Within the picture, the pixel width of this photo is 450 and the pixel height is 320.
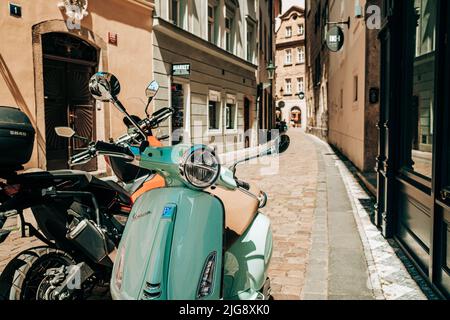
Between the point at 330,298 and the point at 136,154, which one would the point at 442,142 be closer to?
the point at 330,298

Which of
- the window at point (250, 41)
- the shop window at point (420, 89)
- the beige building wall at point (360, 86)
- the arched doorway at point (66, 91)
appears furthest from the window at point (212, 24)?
the shop window at point (420, 89)

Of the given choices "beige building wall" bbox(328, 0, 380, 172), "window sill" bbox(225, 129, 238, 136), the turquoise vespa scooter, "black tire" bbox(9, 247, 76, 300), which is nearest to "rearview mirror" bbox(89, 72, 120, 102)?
the turquoise vespa scooter

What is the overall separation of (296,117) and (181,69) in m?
42.2

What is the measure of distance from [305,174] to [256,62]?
13201 mm

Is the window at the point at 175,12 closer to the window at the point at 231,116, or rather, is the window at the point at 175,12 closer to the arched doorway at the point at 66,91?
the arched doorway at the point at 66,91

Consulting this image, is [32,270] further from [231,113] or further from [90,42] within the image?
[231,113]

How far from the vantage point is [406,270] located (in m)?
3.64

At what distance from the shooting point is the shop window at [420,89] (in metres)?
3.40

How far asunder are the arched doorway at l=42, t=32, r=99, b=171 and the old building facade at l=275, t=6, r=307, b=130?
42086mm

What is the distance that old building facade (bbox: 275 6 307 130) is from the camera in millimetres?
50531

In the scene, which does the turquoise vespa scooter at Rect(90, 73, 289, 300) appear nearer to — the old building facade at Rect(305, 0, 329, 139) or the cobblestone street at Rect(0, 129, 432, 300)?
the cobblestone street at Rect(0, 129, 432, 300)

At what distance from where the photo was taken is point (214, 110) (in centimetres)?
1616

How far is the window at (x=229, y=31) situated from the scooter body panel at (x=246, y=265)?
15816 millimetres
